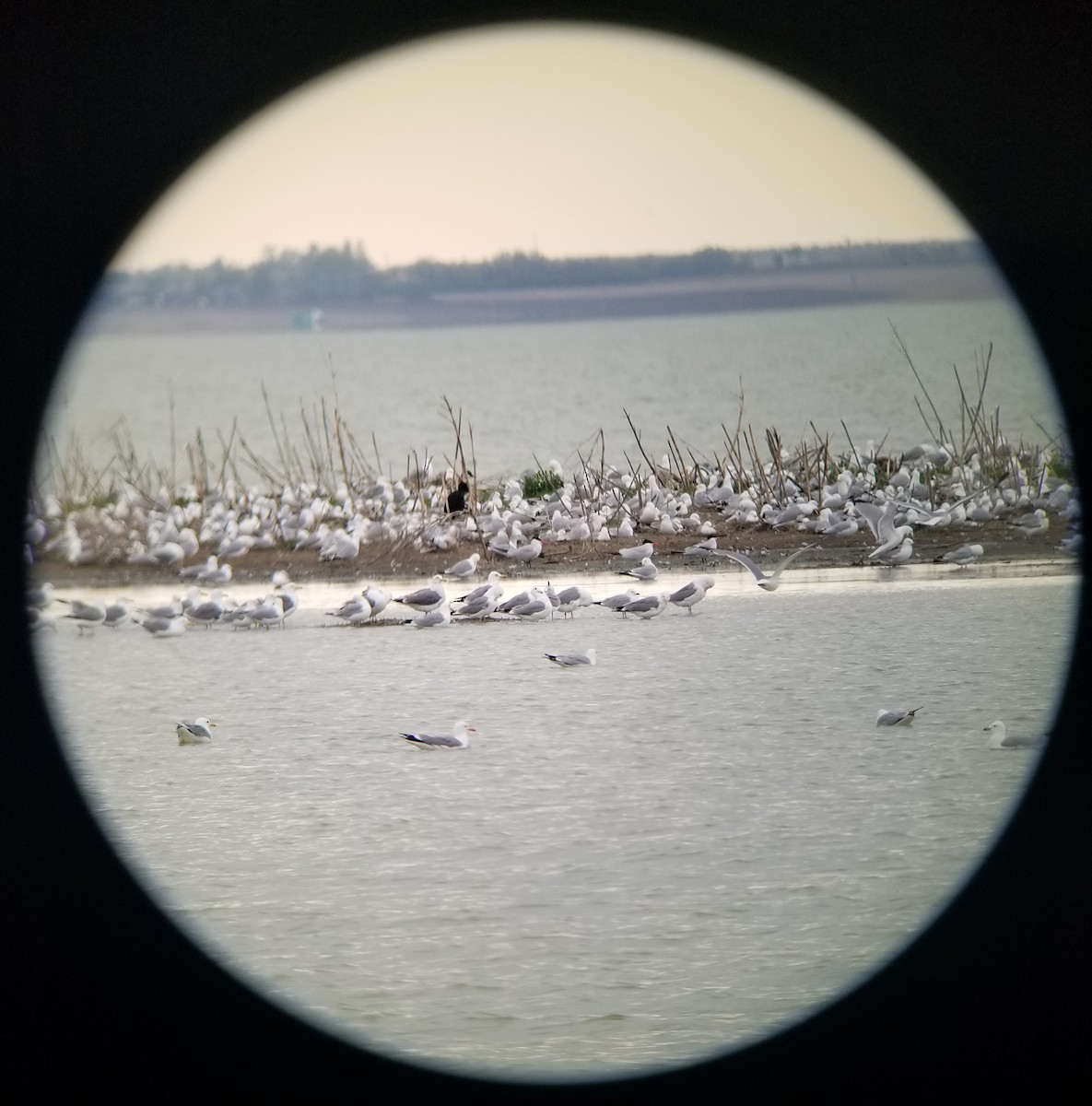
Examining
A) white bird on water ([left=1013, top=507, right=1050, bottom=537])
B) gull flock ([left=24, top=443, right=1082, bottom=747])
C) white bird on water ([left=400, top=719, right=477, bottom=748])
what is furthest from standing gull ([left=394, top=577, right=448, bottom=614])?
white bird on water ([left=1013, top=507, right=1050, bottom=537])

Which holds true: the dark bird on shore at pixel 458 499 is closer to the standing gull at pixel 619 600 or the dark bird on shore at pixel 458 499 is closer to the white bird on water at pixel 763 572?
the white bird on water at pixel 763 572

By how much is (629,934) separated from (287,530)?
5.44m

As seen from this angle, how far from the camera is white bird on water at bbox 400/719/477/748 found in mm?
5754

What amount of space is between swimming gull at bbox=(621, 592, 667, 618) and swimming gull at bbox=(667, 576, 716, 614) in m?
0.08

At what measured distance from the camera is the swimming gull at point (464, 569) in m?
8.38

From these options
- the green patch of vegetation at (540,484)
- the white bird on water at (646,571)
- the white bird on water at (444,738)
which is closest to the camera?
the white bird on water at (444,738)

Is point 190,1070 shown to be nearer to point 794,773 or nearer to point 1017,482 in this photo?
point 794,773

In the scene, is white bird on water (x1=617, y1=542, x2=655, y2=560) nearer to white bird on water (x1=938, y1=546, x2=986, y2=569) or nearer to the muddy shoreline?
the muddy shoreline

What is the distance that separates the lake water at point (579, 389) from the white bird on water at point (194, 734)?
1.57m

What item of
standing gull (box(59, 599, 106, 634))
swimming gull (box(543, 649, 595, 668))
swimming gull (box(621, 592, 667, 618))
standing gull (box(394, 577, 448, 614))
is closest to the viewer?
swimming gull (box(543, 649, 595, 668))

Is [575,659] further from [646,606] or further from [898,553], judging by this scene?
[898,553]

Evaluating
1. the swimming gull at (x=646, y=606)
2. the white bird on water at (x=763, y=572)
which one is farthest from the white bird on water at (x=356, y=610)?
the white bird on water at (x=763, y=572)

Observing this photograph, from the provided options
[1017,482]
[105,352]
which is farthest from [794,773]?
[105,352]

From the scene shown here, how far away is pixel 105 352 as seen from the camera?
4522 cm
